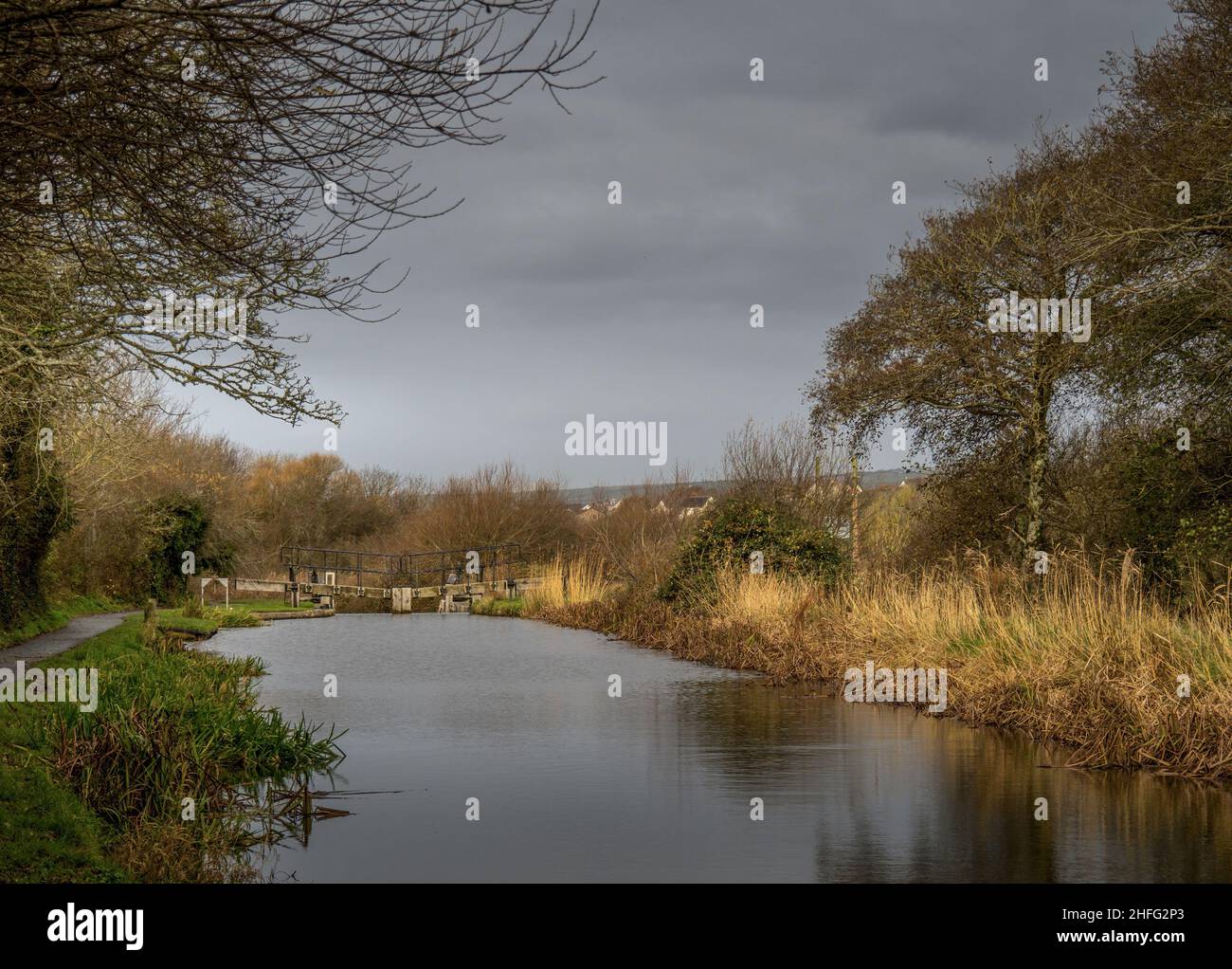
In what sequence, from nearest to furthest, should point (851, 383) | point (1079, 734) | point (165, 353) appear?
point (1079, 734), point (165, 353), point (851, 383)

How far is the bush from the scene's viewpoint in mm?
22156

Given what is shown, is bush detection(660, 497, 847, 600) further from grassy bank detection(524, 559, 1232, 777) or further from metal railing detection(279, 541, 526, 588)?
metal railing detection(279, 541, 526, 588)

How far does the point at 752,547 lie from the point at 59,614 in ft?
41.7

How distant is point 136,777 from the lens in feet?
27.8

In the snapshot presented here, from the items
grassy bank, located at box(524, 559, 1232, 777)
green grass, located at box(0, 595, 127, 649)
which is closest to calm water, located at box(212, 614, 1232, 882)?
grassy bank, located at box(524, 559, 1232, 777)

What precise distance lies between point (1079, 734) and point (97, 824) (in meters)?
8.33

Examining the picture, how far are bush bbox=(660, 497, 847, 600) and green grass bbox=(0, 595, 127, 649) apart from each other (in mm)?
11421

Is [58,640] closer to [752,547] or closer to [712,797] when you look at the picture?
[752,547]

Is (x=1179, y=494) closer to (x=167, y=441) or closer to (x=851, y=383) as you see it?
(x=851, y=383)

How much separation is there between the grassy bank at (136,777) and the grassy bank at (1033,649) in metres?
6.81

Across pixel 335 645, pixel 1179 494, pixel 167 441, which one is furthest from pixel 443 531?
pixel 1179 494

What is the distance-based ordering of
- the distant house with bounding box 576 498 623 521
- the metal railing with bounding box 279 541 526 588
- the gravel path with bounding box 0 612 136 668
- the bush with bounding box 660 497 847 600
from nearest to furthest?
the gravel path with bounding box 0 612 136 668 < the bush with bounding box 660 497 847 600 < the metal railing with bounding box 279 541 526 588 < the distant house with bounding box 576 498 623 521

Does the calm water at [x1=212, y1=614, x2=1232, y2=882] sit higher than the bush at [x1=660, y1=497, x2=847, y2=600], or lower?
lower
